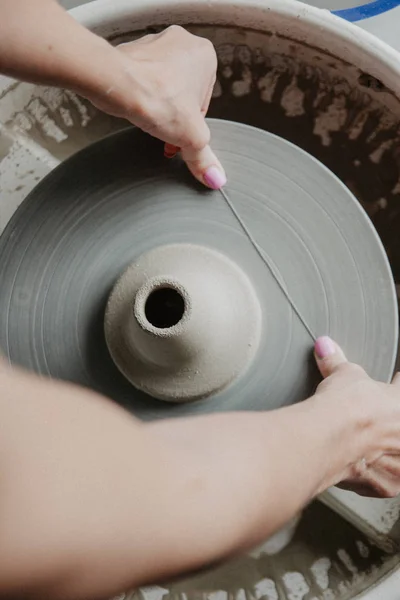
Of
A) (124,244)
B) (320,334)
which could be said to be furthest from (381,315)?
(124,244)

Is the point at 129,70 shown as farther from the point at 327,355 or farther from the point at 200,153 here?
the point at 327,355

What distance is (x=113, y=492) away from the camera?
1.50 ft

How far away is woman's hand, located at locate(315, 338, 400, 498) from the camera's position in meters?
0.75

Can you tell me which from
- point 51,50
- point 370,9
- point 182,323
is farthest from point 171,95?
point 370,9

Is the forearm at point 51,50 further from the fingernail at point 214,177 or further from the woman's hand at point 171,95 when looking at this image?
the fingernail at point 214,177

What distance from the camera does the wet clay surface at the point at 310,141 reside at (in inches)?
43.0

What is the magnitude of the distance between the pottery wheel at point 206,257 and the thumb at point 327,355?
0.05 feet

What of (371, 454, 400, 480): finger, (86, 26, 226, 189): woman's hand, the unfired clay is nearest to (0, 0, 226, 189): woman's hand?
(86, 26, 226, 189): woman's hand

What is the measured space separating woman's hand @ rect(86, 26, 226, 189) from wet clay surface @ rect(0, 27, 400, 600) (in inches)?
7.9

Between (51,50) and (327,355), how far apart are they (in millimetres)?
489

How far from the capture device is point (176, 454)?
52 centimetres

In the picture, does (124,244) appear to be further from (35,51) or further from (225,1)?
(225,1)

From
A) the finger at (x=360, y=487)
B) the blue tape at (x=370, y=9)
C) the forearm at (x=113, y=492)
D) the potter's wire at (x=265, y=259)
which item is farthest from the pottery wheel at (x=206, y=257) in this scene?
the blue tape at (x=370, y=9)

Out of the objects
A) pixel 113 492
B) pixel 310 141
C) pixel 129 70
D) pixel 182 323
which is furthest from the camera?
pixel 310 141
